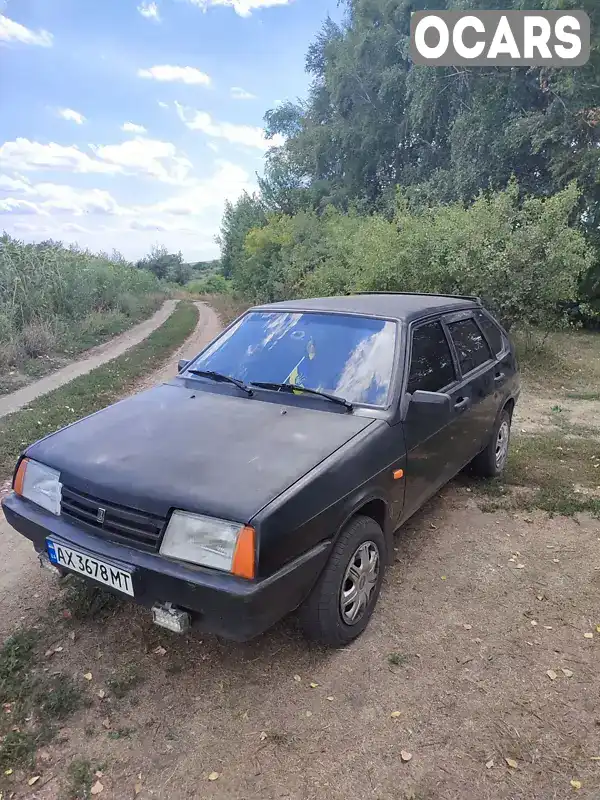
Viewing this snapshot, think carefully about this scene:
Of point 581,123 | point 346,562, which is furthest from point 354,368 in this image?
point 581,123

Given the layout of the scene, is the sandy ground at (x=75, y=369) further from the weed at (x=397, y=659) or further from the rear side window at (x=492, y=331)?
the weed at (x=397, y=659)

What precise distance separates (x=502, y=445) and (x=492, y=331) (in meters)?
1.10

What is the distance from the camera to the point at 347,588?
2.89 m

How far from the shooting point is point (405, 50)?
787 inches

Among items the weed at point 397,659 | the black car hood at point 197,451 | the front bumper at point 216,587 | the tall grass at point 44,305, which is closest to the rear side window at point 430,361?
the black car hood at point 197,451

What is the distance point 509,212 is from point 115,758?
37.0ft

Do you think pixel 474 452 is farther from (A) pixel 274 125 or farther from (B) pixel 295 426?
(A) pixel 274 125

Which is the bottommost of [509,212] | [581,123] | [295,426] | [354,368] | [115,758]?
[115,758]

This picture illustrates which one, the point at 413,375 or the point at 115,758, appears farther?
the point at 413,375

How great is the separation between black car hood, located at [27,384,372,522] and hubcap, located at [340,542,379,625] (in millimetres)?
639

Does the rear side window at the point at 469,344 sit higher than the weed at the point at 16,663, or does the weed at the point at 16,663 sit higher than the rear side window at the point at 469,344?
the rear side window at the point at 469,344

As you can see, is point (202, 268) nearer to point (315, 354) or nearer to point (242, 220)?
point (242, 220)

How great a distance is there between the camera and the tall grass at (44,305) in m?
11.7

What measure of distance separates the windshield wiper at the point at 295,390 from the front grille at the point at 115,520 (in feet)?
3.99
